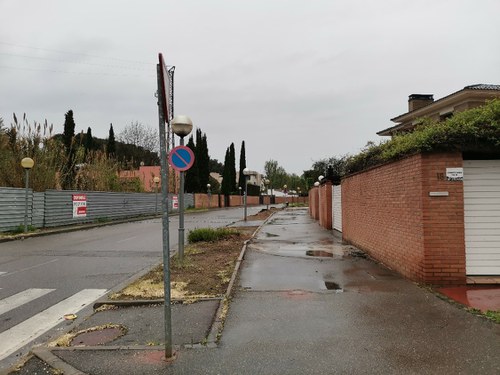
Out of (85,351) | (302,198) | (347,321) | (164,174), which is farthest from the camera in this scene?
(302,198)

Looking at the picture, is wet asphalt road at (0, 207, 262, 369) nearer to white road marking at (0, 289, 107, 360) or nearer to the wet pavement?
white road marking at (0, 289, 107, 360)

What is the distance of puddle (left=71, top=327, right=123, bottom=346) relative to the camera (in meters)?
4.66

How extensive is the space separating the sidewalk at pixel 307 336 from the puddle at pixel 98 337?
0.43 ft

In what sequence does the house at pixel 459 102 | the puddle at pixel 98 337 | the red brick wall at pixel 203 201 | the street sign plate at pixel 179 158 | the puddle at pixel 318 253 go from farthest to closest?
the red brick wall at pixel 203 201
the house at pixel 459 102
the puddle at pixel 318 253
the street sign plate at pixel 179 158
the puddle at pixel 98 337

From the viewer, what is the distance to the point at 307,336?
463cm

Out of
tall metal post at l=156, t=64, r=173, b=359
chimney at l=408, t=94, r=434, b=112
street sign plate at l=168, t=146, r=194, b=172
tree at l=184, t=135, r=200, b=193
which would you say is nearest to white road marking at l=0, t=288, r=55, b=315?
street sign plate at l=168, t=146, r=194, b=172

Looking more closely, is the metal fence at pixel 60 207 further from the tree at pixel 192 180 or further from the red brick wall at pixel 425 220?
the tree at pixel 192 180

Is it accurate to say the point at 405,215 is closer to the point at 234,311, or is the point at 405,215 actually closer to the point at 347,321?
the point at 347,321

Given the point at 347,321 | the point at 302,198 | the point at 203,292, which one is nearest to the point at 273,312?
the point at 347,321

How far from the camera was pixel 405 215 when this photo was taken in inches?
302

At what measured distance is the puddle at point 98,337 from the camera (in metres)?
4.66

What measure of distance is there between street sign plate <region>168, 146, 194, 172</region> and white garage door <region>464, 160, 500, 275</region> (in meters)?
4.74

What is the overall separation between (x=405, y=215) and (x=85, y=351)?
229 inches

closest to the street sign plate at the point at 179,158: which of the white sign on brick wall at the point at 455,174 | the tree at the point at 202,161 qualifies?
the white sign on brick wall at the point at 455,174
